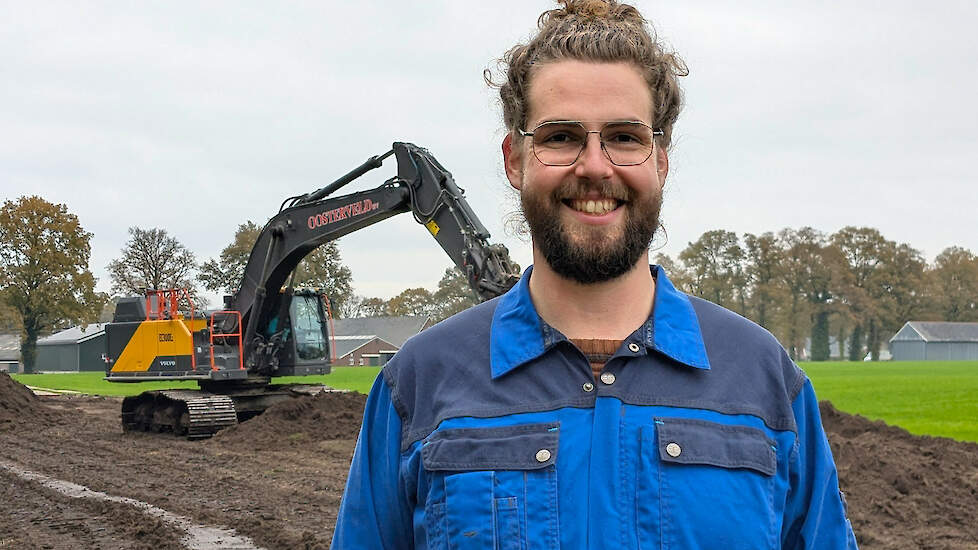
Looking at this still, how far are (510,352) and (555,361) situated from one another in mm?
94

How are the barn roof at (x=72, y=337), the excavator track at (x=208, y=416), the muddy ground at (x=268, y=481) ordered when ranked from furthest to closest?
the barn roof at (x=72, y=337) < the excavator track at (x=208, y=416) < the muddy ground at (x=268, y=481)

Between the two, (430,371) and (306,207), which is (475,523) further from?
(306,207)

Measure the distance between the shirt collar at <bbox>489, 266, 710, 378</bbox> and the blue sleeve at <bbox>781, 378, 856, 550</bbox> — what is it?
0.86 feet

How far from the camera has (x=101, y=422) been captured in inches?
857

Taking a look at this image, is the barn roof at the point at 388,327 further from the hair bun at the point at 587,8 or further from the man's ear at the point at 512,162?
the hair bun at the point at 587,8

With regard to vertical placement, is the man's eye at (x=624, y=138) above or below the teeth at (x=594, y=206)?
above

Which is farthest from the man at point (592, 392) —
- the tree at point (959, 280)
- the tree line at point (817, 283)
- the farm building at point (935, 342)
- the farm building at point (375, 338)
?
the farm building at point (935, 342)

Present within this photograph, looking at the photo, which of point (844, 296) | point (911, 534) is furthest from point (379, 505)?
point (844, 296)

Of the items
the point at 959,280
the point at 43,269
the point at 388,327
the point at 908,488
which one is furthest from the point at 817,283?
the point at 908,488

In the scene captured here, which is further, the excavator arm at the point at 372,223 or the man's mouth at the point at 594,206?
the excavator arm at the point at 372,223

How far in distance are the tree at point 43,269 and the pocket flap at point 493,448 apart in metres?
59.4

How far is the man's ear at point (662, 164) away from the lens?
222 centimetres

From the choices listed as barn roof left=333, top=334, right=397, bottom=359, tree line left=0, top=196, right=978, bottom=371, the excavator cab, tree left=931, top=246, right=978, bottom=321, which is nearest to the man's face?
the excavator cab

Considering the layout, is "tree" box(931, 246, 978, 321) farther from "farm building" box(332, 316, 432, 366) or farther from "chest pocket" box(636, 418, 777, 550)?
"chest pocket" box(636, 418, 777, 550)
